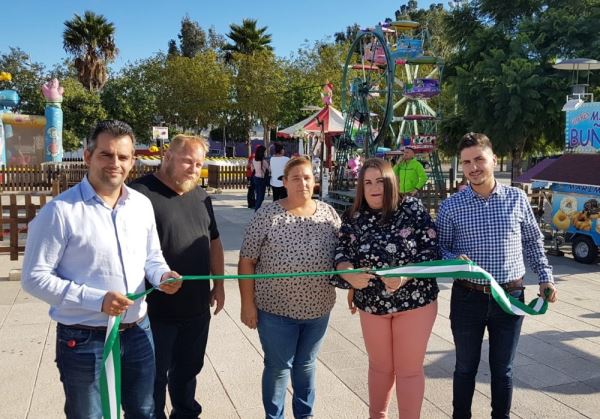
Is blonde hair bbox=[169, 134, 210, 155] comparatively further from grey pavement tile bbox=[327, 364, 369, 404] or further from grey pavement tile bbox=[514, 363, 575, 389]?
grey pavement tile bbox=[514, 363, 575, 389]

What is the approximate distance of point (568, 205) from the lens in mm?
8695

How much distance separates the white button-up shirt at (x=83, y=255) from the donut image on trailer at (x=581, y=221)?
7917mm

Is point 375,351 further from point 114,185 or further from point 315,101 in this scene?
point 315,101

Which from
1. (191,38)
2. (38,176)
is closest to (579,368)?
(38,176)

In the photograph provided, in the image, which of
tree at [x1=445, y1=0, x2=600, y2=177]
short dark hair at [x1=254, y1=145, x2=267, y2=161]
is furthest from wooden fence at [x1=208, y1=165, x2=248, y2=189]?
tree at [x1=445, y1=0, x2=600, y2=177]

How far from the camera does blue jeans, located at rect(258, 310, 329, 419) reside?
290 cm

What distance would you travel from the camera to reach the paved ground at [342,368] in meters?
3.49

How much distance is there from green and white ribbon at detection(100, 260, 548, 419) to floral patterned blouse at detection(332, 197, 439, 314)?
0.11 m

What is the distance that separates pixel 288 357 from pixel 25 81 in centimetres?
3975

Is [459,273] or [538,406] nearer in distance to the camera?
[459,273]

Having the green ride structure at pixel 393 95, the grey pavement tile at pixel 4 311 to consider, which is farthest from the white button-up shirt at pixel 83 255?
the green ride structure at pixel 393 95

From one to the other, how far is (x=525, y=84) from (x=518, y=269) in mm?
9883

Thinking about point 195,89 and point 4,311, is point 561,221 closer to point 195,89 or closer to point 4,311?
point 4,311

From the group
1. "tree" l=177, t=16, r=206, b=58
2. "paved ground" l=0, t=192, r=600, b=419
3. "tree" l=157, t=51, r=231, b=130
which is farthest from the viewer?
"tree" l=177, t=16, r=206, b=58
